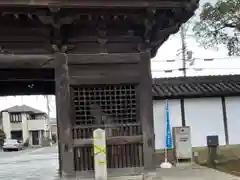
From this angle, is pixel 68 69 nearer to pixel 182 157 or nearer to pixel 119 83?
pixel 119 83

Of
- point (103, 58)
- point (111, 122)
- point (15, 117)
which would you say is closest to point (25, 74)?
point (103, 58)

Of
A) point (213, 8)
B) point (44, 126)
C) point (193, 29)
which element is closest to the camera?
point (213, 8)

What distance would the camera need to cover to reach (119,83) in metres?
8.83

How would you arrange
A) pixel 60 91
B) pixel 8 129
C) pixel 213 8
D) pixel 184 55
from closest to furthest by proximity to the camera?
pixel 60 91 < pixel 213 8 < pixel 184 55 < pixel 8 129

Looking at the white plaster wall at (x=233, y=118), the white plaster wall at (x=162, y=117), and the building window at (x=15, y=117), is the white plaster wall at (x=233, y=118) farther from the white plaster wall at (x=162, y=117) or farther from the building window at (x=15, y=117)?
the building window at (x=15, y=117)

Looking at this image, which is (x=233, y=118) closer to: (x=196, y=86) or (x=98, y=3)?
(x=196, y=86)

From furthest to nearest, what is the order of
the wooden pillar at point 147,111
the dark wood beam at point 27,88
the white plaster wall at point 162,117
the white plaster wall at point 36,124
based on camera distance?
the white plaster wall at point 36,124
the white plaster wall at point 162,117
the dark wood beam at point 27,88
the wooden pillar at point 147,111

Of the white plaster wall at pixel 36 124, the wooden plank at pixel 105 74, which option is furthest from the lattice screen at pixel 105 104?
the white plaster wall at pixel 36 124

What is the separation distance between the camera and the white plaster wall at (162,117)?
1356cm

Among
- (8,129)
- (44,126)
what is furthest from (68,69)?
(44,126)

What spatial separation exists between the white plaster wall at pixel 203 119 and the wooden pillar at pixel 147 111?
17.6 ft

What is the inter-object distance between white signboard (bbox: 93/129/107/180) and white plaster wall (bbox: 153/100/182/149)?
18.0 ft

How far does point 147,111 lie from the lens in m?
8.86

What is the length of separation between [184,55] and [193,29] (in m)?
22.0
